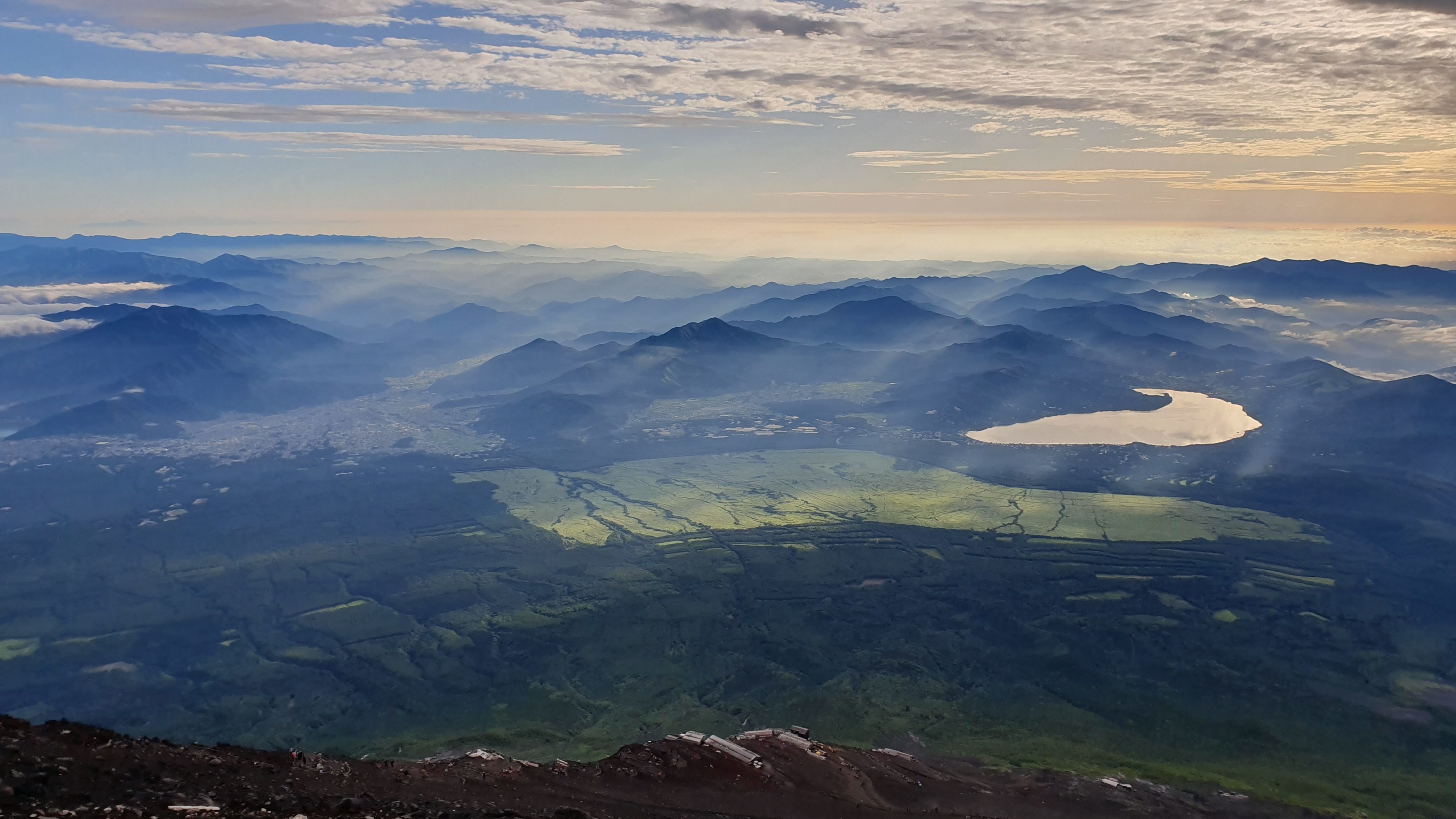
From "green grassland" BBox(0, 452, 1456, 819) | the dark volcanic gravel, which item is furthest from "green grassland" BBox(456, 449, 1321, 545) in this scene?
the dark volcanic gravel

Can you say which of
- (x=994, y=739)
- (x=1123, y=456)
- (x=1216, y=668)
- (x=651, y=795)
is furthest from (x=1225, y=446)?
(x=651, y=795)

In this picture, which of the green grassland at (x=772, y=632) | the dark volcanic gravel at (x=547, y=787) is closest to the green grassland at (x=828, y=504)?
the green grassland at (x=772, y=632)

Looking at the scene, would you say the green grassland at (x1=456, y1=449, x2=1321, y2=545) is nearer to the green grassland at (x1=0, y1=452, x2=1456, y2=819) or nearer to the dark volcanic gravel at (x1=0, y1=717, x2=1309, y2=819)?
the green grassland at (x1=0, y1=452, x2=1456, y2=819)

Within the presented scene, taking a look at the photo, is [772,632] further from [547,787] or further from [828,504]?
[828,504]

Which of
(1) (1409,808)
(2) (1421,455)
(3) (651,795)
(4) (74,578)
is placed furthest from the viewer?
(2) (1421,455)

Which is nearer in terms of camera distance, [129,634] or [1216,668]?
[1216,668]

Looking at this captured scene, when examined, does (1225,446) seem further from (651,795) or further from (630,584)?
(651,795)
